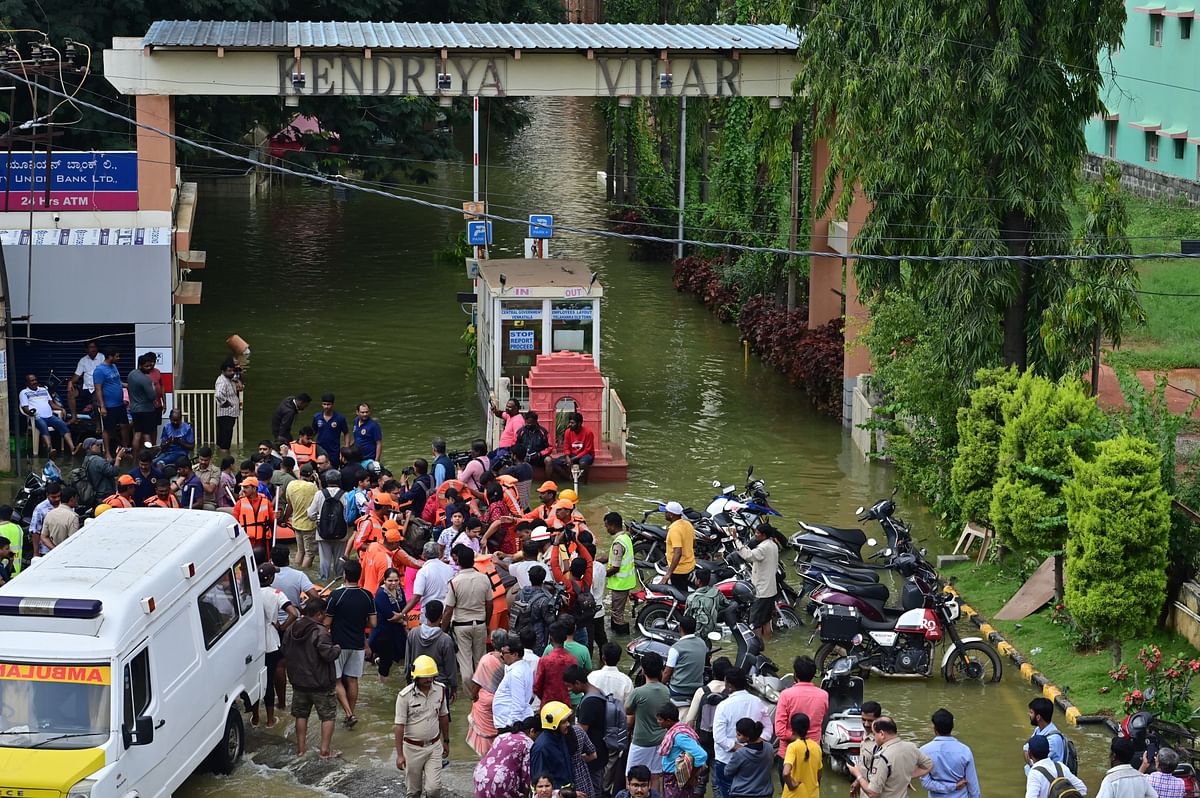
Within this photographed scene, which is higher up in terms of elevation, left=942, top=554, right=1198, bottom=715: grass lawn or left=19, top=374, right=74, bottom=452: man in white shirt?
left=19, top=374, right=74, bottom=452: man in white shirt

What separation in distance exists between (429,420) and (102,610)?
49.3 feet

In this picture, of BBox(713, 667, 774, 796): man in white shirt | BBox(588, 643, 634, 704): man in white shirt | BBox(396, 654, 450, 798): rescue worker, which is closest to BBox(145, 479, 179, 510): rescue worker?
BBox(396, 654, 450, 798): rescue worker

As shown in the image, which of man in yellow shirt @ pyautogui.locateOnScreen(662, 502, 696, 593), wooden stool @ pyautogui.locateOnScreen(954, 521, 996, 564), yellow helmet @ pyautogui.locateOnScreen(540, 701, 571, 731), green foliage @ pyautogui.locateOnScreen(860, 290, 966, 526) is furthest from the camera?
green foliage @ pyautogui.locateOnScreen(860, 290, 966, 526)

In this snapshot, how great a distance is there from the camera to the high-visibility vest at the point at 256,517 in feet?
57.2

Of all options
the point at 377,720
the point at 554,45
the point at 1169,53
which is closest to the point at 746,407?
the point at 554,45

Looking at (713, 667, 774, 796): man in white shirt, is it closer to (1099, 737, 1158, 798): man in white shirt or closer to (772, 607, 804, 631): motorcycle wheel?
(1099, 737, 1158, 798): man in white shirt

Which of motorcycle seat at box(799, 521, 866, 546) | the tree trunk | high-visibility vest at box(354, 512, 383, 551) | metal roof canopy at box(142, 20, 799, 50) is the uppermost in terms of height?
metal roof canopy at box(142, 20, 799, 50)

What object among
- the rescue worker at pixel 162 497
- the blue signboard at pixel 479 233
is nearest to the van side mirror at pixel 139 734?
the rescue worker at pixel 162 497

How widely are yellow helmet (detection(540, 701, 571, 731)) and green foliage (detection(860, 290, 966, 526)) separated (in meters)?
10.1

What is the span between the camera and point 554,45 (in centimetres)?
2641

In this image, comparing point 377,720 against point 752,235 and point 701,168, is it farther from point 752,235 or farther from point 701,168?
point 701,168

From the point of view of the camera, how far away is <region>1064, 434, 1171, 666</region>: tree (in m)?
14.6

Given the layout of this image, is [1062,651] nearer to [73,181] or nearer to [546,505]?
[546,505]

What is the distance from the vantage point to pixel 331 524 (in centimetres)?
1803
